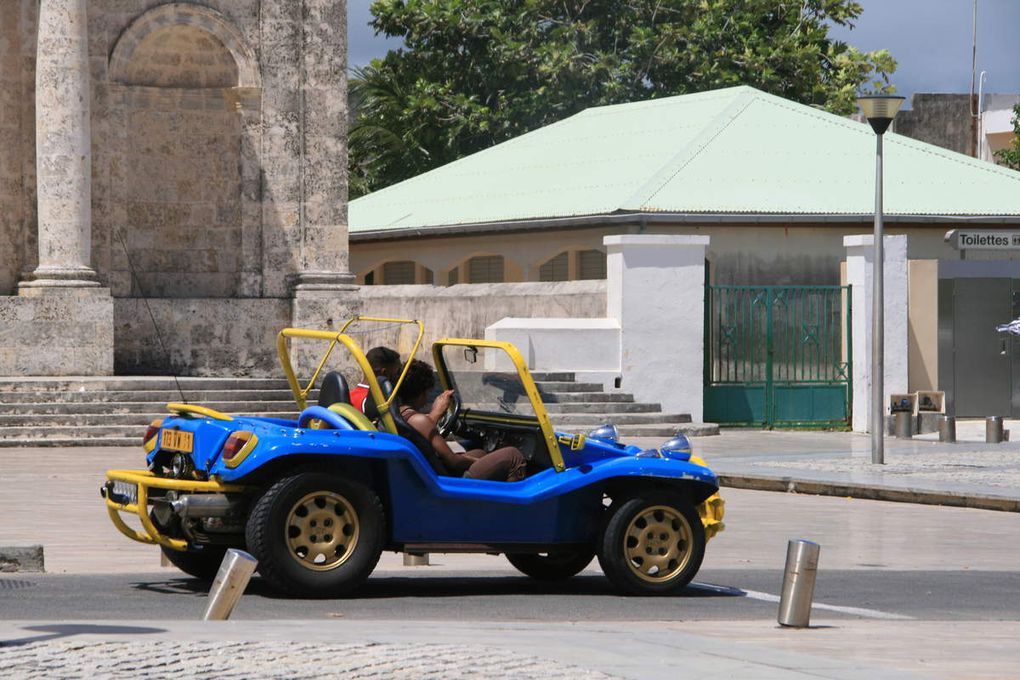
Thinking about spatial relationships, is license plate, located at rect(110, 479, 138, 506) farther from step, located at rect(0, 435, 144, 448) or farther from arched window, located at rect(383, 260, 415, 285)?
arched window, located at rect(383, 260, 415, 285)

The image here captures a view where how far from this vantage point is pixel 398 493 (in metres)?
11.1

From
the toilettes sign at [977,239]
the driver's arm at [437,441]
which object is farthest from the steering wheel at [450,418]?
the toilettes sign at [977,239]

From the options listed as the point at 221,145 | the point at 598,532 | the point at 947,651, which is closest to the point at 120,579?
the point at 598,532

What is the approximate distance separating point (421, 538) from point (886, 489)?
8813 mm

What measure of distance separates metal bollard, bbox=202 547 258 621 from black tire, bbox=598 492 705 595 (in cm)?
280

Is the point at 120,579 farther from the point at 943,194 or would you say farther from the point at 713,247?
the point at 943,194

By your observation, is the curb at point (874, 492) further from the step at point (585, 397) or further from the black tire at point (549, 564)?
the step at point (585, 397)

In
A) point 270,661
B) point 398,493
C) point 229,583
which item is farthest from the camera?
point 398,493

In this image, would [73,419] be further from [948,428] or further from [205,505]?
[205,505]

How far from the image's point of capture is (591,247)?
35.8m

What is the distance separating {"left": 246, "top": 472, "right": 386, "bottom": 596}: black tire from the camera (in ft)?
34.4

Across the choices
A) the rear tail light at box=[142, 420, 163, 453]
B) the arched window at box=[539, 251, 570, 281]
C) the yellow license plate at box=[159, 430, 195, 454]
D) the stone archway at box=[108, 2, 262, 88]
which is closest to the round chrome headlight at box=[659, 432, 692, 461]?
the yellow license plate at box=[159, 430, 195, 454]

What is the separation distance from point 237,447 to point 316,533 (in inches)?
25.2

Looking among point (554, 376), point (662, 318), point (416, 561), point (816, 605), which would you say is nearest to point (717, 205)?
point (662, 318)
